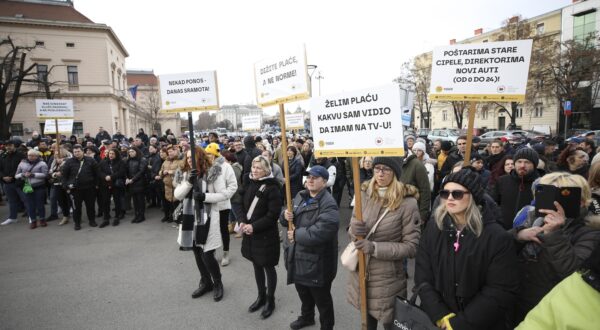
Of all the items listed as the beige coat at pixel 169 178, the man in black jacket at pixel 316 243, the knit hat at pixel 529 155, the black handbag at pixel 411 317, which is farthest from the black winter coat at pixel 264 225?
the beige coat at pixel 169 178

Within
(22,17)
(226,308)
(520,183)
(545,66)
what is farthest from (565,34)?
(22,17)

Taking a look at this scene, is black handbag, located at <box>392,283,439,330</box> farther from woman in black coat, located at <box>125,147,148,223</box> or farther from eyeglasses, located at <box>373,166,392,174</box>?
woman in black coat, located at <box>125,147,148,223</box>

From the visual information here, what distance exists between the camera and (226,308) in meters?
4.12

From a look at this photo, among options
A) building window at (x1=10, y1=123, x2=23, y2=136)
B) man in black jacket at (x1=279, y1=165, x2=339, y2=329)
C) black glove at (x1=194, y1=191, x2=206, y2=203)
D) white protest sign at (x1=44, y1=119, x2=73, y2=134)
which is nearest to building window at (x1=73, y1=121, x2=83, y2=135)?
building window at (x1=10, y1=123, x2=23, y2=136)

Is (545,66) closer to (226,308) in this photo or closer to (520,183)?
(520,183)

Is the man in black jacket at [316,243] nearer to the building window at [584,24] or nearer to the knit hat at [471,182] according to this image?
the knit hat at [471,182]

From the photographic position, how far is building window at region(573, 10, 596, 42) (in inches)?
1494

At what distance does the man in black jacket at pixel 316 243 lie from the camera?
3.11 meters

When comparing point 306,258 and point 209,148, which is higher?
point 209,148

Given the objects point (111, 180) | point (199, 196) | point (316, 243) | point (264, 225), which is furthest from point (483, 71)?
point (111, 180)

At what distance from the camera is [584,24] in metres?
39.3

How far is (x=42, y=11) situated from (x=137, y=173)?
168ft

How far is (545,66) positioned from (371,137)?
37.6 m

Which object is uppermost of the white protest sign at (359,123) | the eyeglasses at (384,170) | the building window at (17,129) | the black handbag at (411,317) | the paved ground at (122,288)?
the building window at (17,129)
